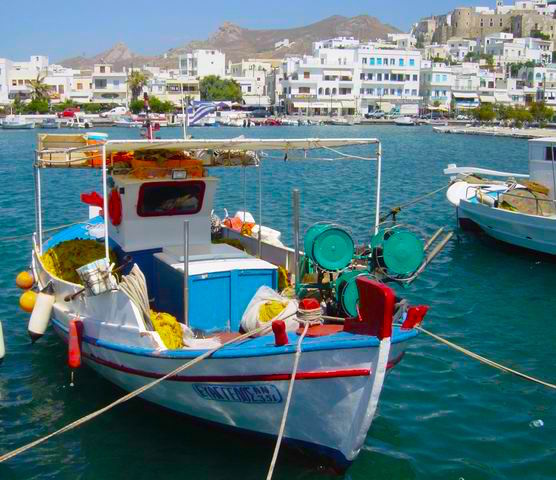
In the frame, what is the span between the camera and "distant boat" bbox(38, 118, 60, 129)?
98.9 metres

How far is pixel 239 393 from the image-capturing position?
8359 millimetres

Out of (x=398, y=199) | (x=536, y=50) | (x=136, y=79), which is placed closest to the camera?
(x=398, y=199)

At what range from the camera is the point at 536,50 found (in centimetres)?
19088

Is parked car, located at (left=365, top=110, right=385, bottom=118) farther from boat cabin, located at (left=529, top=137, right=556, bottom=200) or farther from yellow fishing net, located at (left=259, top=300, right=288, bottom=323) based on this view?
yellow fishing net, located at (left=259, top=300, right=288, bottom=323)

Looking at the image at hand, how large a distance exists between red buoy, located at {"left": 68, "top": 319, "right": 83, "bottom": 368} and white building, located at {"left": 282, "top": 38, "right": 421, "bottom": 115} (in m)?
122

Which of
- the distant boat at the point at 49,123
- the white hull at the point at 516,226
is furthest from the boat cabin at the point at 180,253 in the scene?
the distant boat at the point at 49,123

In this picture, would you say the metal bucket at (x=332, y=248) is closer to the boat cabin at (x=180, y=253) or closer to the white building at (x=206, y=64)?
the boat cabin at (x=180, y=253)

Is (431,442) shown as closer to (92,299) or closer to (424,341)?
(424,341)

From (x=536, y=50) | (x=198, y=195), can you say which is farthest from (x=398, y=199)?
(x=536, y=50)

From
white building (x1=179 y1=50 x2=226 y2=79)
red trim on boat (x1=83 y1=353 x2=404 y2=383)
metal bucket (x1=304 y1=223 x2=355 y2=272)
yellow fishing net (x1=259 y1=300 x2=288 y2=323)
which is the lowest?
red trim on boat (x1=83 y1=353 x2=404 y2=383)

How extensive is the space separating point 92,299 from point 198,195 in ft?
7.71

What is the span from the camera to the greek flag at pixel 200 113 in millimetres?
11164

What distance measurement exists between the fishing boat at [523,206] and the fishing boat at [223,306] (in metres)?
10.9

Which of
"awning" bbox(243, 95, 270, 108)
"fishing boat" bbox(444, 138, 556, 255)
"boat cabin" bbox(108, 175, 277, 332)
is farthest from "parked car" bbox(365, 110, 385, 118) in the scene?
"boat cabin" bbox(108, 175, 277, 332)
